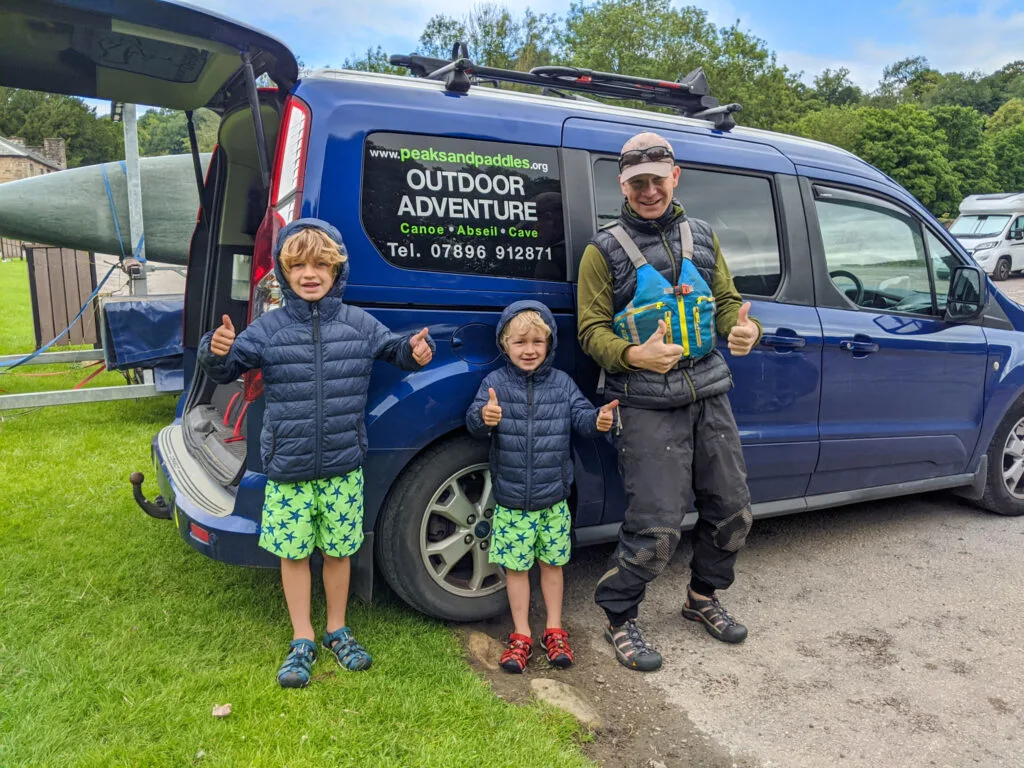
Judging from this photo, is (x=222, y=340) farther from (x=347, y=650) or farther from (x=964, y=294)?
(x=964, y=294)

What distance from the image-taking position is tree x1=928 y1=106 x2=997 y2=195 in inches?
1885

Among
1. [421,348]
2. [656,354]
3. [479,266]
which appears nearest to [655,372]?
[656,354]

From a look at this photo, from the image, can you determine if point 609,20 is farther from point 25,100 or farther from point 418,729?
point 25,100

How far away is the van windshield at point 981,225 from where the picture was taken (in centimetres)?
2273

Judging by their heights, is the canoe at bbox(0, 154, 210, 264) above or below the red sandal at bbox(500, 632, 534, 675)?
above

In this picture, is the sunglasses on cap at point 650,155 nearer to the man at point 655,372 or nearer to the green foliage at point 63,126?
the man at point 655,372

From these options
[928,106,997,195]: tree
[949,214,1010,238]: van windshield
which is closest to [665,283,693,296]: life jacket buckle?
[949,214,1010,238]: van windshield

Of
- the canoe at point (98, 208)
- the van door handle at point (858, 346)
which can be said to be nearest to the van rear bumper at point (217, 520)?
the van door handle at point (858, 346)

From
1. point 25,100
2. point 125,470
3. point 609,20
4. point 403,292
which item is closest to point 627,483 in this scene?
point 403,292

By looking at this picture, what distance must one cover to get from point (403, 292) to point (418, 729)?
60.4 inches

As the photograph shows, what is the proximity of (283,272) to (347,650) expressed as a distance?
55.5 inches

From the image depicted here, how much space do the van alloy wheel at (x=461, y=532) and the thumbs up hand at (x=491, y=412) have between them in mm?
336

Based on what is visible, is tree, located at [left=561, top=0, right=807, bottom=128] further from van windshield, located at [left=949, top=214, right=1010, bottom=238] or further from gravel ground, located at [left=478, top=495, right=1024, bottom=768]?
gravel ground, located at [left=478, top=495, right=1024, bottom=768]

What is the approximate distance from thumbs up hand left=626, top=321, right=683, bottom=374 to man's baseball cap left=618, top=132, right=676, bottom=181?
58 cm
